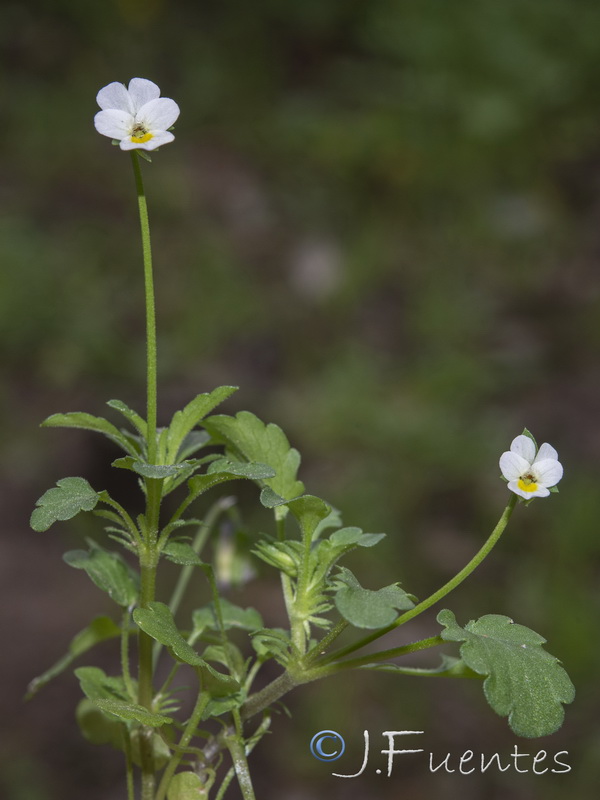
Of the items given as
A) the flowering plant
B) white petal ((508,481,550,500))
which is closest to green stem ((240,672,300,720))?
the flowering plant

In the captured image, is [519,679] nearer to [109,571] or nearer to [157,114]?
[109,571]

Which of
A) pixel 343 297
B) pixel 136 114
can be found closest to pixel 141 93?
pixel 136 114

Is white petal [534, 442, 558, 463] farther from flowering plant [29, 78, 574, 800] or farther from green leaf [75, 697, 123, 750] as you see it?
green leaf [75, 697, 123, 750]

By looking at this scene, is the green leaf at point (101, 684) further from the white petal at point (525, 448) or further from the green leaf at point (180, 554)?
the white petal at point (525, 448)

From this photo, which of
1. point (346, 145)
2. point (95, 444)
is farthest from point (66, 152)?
point (95, 444)

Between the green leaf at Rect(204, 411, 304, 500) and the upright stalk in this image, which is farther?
the green leaf at Rect(204, 411, 304, 500)

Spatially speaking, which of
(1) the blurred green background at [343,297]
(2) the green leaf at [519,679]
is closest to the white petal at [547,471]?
(2) the green leaf at [519,679]
